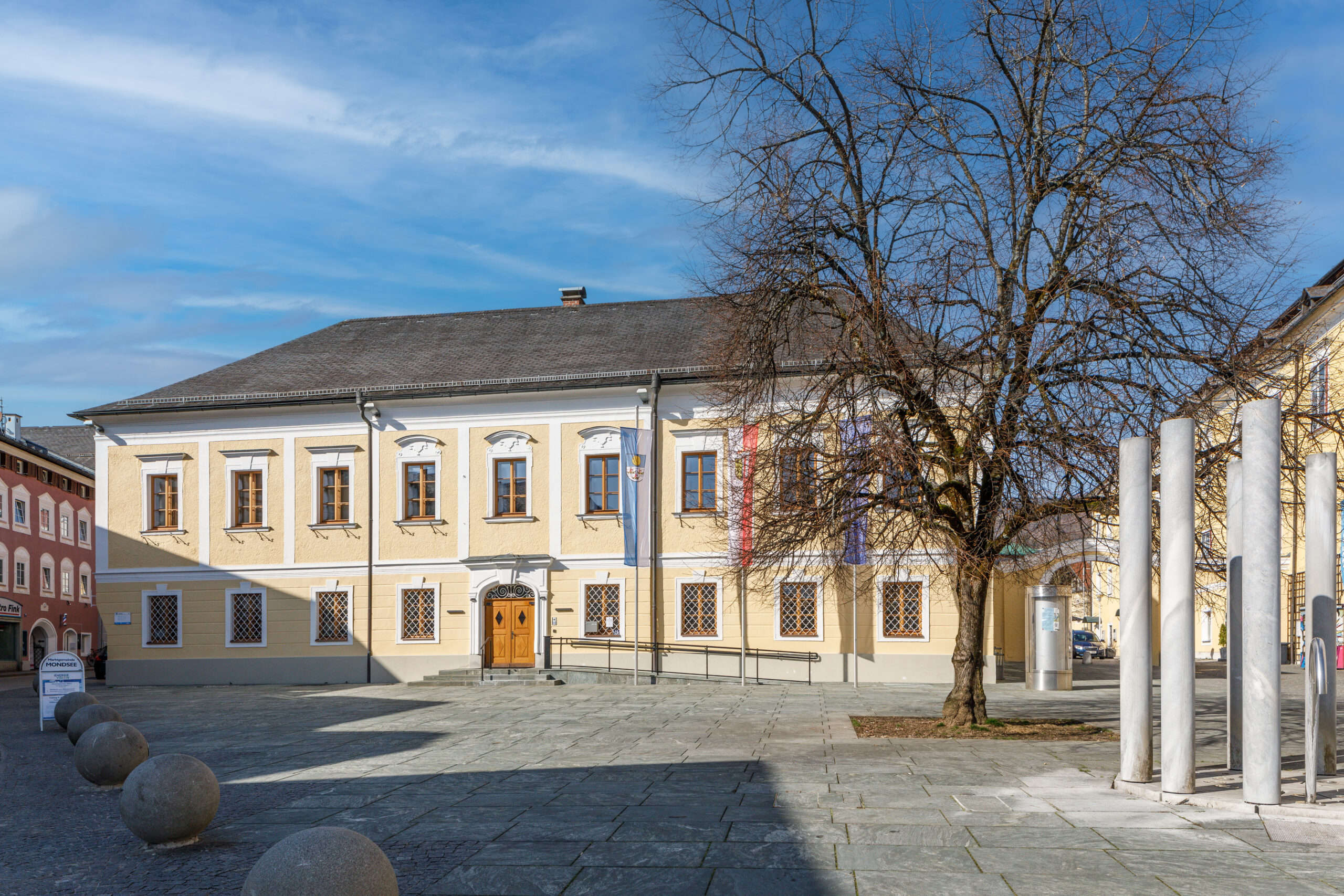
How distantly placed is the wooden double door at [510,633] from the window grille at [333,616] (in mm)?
4189

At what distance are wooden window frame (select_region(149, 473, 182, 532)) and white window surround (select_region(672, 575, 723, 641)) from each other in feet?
49.4

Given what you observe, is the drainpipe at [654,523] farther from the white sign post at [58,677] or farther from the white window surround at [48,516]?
the white window surround at [48,516]

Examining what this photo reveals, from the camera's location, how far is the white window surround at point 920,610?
29.6 m

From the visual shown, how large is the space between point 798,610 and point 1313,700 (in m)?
19.9

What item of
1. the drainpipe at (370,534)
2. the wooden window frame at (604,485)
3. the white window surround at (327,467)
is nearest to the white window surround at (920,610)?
the wooden window frame at (604,485)

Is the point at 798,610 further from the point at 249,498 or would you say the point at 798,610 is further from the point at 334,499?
the point at 249,498

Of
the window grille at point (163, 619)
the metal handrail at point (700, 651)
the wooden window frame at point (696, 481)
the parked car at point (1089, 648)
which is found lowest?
the parked car at point (1089, 648)

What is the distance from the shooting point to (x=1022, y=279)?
53.2 ft

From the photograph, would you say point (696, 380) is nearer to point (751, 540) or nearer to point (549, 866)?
point (751, 540)

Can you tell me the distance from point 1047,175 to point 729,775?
31.2 ft

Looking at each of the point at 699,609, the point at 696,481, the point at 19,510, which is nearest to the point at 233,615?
the point at 699,609

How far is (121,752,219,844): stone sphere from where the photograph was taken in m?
9.05

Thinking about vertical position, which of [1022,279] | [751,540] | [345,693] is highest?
[1022,279]

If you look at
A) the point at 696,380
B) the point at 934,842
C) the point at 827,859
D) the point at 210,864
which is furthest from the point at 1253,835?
the point at 696,380
